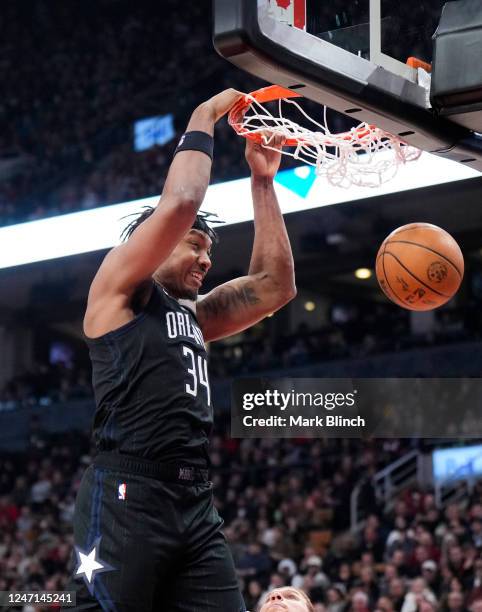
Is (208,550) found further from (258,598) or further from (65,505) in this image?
(65,505)

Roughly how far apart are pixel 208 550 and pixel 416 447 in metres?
9.88

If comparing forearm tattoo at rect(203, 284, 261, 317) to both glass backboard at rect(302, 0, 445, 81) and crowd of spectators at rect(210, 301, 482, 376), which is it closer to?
glass backboard at rect(302, 0, 445, 81)

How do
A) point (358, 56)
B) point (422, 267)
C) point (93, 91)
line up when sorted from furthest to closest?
point (93, 91)
point (422, 267)
point (358, 56)

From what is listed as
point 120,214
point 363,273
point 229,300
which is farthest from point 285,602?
point 363,273

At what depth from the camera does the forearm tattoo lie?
9.49 ft

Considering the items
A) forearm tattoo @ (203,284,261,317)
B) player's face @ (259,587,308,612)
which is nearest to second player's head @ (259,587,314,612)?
player's face @ (259,587,308,612)

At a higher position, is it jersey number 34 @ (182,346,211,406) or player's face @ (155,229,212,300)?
player's face @ (155,229,212,300)

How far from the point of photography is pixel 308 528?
11.0 metres

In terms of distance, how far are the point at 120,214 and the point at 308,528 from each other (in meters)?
3.76

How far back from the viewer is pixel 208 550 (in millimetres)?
2428

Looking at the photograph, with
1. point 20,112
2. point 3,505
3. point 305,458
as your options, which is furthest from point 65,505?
point 20,112

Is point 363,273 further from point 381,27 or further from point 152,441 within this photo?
point 152,441

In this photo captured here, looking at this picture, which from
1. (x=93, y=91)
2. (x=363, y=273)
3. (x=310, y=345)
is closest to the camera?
(x=310, y=345)

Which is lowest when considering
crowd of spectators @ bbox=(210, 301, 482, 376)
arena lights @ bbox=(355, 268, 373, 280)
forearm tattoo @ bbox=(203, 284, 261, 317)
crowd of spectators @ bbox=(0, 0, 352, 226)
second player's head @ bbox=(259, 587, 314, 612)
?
second player's head @ bbox=(259, 587, 314, 612)
